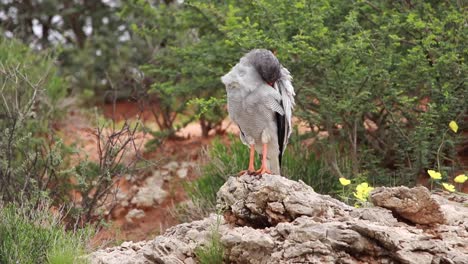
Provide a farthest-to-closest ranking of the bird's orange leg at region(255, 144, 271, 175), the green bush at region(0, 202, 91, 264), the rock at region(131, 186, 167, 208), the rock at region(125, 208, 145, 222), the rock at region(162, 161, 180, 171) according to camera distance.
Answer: the rock at region(162, 161, 180, 171), the rock at region(131, 186, 167, 208), the rock at region(125, 208, 145, 222), the bird's orange leg at region(255, 144, 271, 175), the green bush at region(0, 202, 91, 264)

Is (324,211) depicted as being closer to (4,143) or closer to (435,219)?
(435,219)

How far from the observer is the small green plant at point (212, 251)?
486 centimetres

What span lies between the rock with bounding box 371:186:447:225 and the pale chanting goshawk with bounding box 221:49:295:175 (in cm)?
103

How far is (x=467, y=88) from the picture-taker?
301 inches

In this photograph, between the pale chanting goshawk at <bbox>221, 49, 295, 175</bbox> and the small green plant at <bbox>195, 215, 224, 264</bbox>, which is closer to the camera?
the small green plant at <bbox>195, 215, 224, 264</bbox>

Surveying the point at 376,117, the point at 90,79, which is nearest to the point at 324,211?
the point at 376,117

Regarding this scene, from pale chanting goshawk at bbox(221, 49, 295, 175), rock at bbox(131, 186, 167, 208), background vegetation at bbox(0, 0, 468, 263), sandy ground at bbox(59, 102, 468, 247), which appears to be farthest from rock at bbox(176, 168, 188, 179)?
pale chanting goshawk at bbox(221, 49, 295, 175)

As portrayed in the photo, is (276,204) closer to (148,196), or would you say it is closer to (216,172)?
(216,172)

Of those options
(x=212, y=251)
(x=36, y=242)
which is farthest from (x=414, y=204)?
(x=36, y=242)

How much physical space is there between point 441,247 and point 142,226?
603cm

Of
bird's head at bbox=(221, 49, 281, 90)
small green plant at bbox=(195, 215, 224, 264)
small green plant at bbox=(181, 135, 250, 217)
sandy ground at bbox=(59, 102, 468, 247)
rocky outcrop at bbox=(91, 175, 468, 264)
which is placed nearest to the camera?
rocky outcrop at bbox=(91, 175, 468, 264)

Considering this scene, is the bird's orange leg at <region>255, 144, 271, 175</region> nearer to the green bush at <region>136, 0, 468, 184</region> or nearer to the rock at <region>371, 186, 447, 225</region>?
the rock at <region>371, 186, 447, 225</region>

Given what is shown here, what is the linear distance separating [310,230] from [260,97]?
141cm

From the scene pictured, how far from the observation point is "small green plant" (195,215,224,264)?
486cm
